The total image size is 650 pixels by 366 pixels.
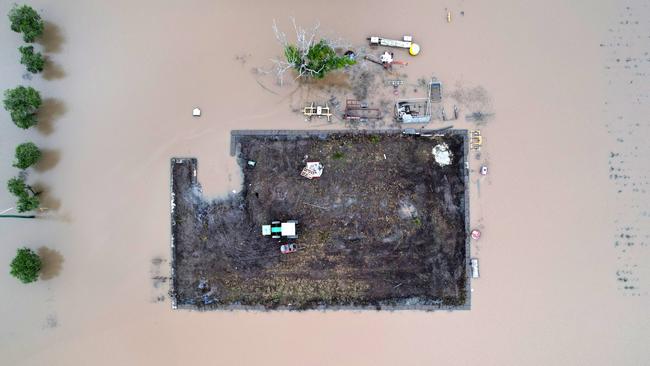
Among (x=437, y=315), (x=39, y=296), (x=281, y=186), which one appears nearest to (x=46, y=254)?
(x=39, y=296)

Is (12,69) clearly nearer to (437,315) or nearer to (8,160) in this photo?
(8,160)

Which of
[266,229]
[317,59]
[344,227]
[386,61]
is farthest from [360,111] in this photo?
[266,229]

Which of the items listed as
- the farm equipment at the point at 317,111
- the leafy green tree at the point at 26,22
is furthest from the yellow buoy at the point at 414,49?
the leafy green tree at the point at 26,22

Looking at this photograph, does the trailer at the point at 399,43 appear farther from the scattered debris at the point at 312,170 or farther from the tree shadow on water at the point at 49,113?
the tree shadow on water at the point at 49,113

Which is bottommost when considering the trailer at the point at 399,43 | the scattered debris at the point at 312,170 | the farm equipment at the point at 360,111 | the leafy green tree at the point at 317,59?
the scattered debris at the point at 312,170

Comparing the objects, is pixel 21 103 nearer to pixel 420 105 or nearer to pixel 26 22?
pixel 26 22

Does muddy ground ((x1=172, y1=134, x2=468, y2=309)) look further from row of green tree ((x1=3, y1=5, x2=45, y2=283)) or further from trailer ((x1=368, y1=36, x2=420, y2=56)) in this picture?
row of green tree ((x1=3, y1=5, x2=45, y2=283))
